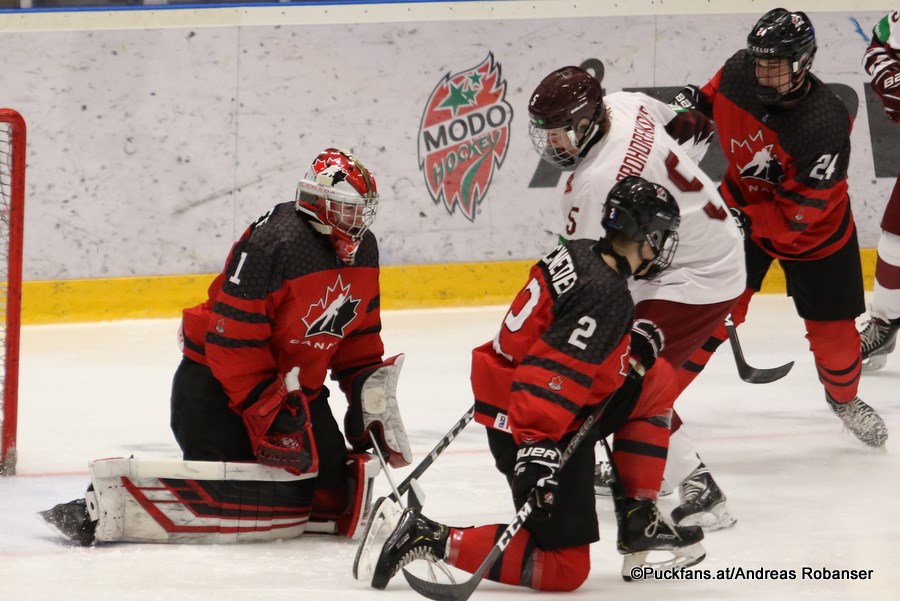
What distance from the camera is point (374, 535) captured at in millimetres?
2789

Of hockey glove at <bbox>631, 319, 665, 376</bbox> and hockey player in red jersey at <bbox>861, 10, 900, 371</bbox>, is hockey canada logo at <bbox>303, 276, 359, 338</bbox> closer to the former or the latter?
hockey glove at <bbox>631, 319, 665, 376</bbox>

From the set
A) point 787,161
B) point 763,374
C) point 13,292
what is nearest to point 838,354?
point 763,374

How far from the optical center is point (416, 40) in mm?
5668

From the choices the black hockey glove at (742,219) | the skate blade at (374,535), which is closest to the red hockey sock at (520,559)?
the skate blade at (374,535)

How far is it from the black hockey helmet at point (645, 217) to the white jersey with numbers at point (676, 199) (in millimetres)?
371

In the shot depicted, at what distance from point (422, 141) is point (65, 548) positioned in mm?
3067

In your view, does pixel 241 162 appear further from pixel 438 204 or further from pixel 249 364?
pixel 249 364

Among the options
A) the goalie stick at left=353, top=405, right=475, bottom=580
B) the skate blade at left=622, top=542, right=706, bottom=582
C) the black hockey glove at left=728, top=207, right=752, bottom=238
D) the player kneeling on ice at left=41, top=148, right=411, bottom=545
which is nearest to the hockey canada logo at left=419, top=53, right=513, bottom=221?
the black hockey glove at left=728, top=207, right=752, bottom=238

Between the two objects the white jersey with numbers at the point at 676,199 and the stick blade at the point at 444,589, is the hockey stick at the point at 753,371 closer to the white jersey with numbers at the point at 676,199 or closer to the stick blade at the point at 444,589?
the white jersey with numbers at the point at 676,199

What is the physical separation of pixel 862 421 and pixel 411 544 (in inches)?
71.4

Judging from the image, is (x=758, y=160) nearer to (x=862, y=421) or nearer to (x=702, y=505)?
(x=862, y=421)

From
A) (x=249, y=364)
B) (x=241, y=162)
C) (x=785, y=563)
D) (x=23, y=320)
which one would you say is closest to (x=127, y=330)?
(x=23, y=320)

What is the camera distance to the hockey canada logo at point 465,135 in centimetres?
570

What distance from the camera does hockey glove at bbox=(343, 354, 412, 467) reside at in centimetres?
314
